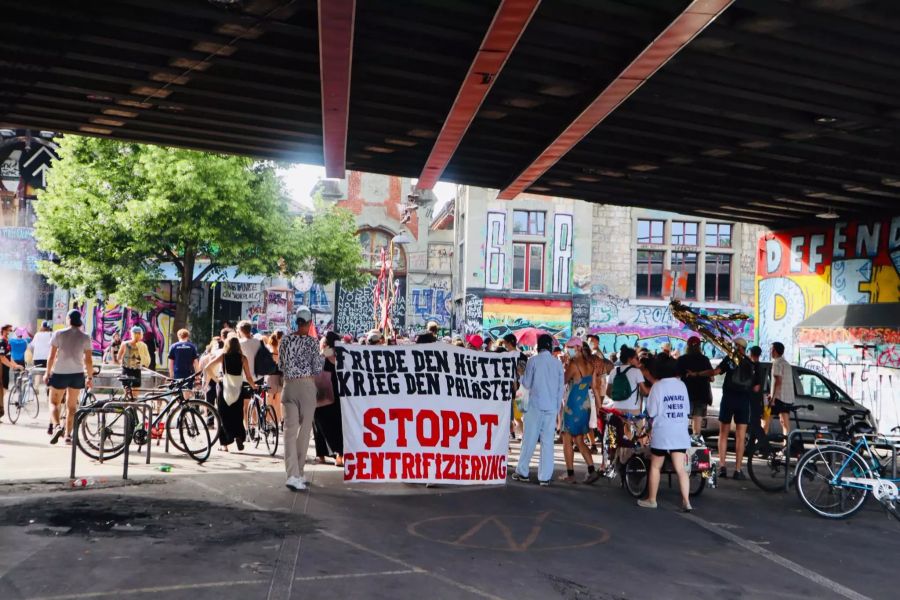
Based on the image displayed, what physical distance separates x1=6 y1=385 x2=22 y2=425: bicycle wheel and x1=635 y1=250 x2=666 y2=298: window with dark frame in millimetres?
29054

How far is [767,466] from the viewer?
12672mm

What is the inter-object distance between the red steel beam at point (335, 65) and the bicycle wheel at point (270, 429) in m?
4.36

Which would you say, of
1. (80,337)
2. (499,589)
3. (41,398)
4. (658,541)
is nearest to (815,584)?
(658,541)

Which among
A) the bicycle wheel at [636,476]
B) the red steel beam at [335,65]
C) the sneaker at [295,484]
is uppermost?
the red steel beam at [335,65]

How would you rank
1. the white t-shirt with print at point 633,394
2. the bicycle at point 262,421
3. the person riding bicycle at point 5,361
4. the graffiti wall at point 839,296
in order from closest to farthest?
the white t-shirt with print at point 633,394
the bicycle at point 262,421
the person riding bicycle at point 5,361
the graffiti wall at point 839,296

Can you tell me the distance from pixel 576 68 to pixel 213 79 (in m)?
4.53

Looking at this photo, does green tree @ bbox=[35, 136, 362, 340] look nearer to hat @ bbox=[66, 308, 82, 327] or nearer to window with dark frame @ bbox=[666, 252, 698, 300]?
hat @ bbox=[66, 308, 82, 327]

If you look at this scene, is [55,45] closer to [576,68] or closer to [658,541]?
[576,68]

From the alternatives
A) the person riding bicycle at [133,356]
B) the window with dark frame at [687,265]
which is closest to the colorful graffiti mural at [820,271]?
the person riding bicycle at [133,356]

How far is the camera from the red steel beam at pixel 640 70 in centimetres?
822

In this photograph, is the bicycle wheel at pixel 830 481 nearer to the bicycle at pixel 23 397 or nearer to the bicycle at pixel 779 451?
the bicycle at pixel 779 451

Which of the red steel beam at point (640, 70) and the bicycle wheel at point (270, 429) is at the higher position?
the red steel beam at point (640, 70)

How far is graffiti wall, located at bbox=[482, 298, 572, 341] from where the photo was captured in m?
41.0

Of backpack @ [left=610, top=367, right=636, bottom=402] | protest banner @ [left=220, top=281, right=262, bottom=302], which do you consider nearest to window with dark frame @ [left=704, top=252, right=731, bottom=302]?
protest banner @ [left=220, top=281, right=262, bottom=302]
